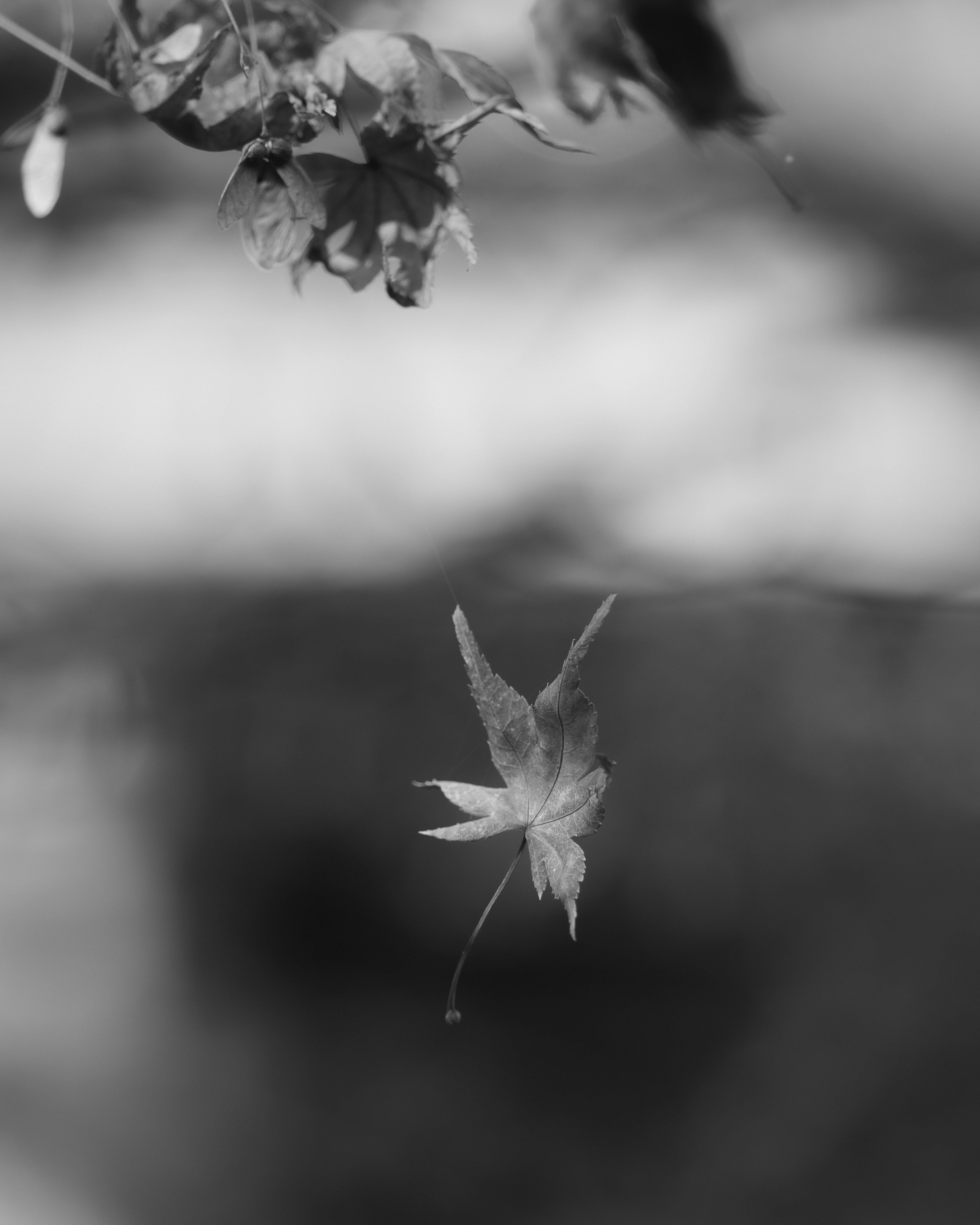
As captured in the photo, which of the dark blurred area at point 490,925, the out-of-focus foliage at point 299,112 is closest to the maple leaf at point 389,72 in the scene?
the out-of-focus foliage at point 299,112

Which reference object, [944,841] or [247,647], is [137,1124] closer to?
[247,647]

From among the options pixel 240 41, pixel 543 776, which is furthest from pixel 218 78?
pixel 543 776

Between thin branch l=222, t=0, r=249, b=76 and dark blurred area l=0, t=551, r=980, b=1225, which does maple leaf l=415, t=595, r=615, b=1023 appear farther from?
dark blurred area l=0, t=551, r=980, b=1225

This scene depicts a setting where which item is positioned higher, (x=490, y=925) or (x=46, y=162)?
(x=46, y=162)

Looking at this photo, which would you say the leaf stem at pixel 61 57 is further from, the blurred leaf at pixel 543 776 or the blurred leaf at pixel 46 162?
the blurred leaf at pixel 543 776

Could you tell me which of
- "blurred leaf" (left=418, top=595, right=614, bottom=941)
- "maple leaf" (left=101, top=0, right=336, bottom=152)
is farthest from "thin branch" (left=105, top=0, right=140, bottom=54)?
"blurred leaf" (left=418, top=595, right=614, bottom=941)

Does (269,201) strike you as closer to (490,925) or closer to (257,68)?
(257,68)
